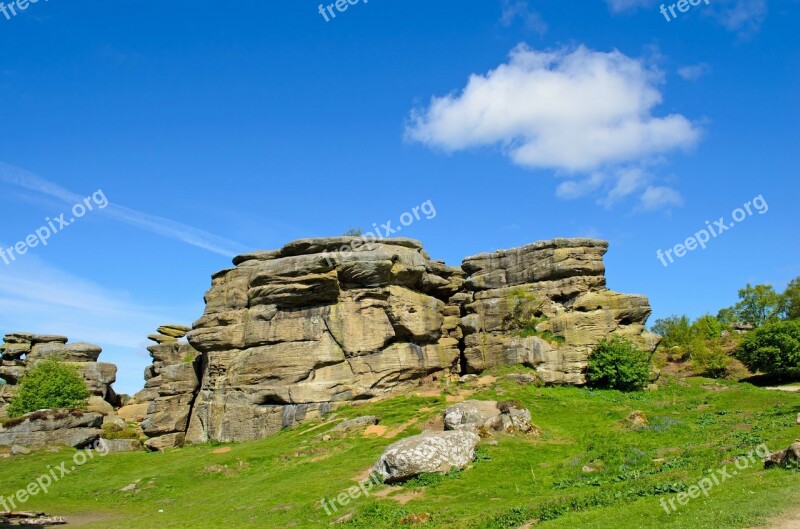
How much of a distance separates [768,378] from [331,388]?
43.3 metres

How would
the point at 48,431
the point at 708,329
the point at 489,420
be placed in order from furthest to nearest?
1. the point at 708,329
2. the point at 48,431
3. the point at 489,420

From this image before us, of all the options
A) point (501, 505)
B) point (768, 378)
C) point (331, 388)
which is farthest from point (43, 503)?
point (768, 378)

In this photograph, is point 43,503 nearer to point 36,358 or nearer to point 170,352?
point 170,352

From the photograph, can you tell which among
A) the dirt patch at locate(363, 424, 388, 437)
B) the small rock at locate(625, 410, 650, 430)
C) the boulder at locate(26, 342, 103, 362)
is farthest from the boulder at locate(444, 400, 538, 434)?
the boulder at locate(26, 342, 103, 362)

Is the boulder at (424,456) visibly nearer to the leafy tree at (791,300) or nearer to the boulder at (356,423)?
the boulder at (356,423)

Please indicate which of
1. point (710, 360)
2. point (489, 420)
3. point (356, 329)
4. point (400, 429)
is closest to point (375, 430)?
point (400, 429)

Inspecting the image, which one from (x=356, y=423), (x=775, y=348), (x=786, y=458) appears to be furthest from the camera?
(x=775, y=348)

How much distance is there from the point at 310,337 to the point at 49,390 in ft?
106

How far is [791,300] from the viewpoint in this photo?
93.5m

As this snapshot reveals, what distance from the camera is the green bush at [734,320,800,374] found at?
190 ft

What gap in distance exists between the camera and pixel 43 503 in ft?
121

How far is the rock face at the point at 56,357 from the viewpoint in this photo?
74312 mm

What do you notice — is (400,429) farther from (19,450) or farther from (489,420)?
(19,450)
